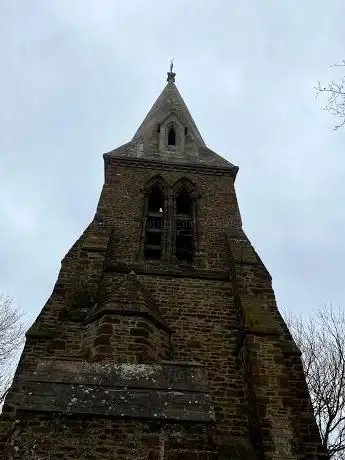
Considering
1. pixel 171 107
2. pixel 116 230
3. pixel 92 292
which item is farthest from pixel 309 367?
pixel 171 107

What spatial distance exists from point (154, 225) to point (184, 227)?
0.96 meters

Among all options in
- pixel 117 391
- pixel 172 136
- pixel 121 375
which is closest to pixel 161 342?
pixel 121 375

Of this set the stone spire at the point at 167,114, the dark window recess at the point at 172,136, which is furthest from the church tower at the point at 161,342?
the stone spire at the point at 167,114

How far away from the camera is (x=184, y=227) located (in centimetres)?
1404

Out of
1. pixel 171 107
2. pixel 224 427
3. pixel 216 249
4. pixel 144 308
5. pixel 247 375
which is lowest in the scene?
pixel 224 427

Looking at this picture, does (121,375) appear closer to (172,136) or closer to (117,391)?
(117,391)

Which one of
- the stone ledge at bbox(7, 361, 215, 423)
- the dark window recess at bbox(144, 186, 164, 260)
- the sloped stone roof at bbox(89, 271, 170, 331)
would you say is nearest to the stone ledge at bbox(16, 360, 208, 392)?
the stone ledge at bbox(7, 361, 215, 423)

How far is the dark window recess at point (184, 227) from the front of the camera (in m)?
13.3

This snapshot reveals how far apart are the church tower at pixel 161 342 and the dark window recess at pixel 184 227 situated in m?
0.04

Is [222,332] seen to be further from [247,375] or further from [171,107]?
[171,107]

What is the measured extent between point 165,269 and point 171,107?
12542 millimetres

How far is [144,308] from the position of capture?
838 cm

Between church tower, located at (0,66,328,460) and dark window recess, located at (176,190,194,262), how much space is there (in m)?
0.04

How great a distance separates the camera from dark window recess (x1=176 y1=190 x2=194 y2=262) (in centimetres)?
1331
